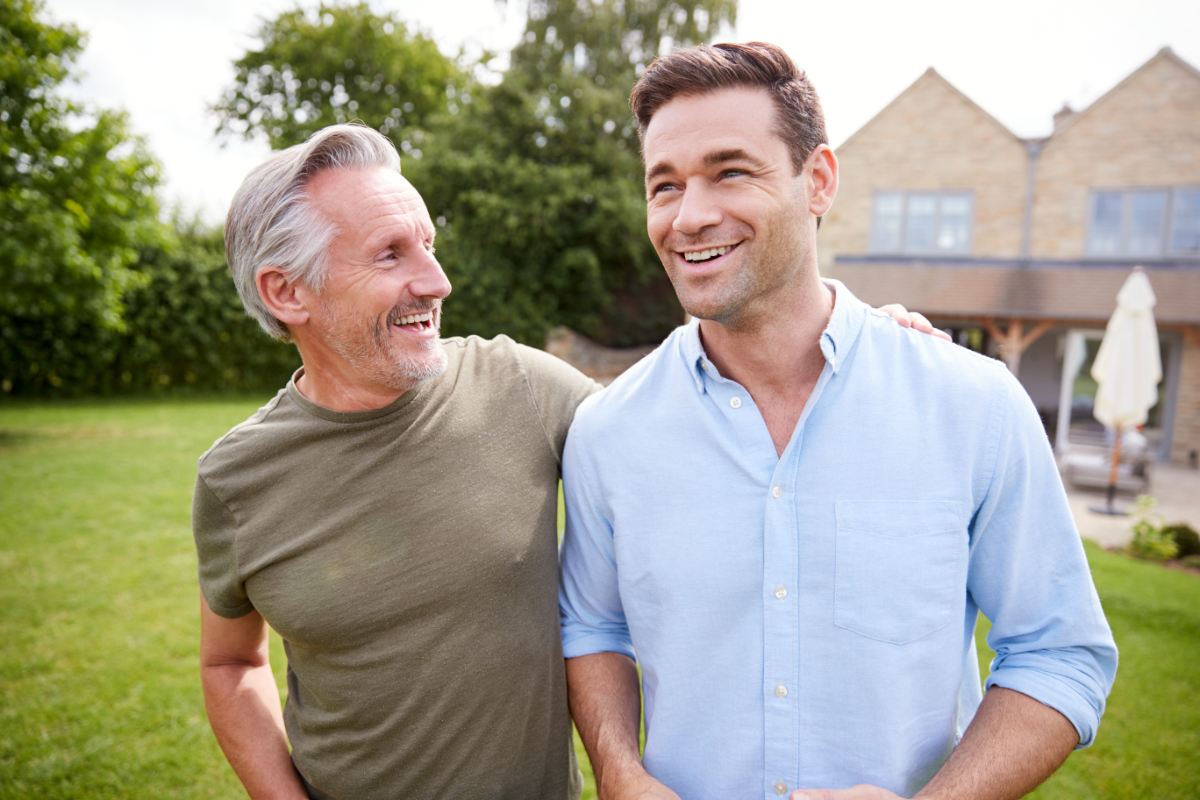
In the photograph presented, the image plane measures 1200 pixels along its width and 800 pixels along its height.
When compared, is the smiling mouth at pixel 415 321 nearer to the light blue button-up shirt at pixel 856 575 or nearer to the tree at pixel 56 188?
the light blue button-up shirt at pixel 856 575

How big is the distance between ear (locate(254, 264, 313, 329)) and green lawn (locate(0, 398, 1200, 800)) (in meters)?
3.06

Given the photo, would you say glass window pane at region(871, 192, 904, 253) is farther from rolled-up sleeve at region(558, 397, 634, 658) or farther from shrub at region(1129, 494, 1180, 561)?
rolled-up sleeve at region(558, 397, 634, 658)

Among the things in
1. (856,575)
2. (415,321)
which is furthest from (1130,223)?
(415,321)

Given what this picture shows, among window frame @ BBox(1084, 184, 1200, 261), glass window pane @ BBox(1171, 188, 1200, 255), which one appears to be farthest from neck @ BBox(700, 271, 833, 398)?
glass window pane @ BBox(1171, 188, 1200, 255)

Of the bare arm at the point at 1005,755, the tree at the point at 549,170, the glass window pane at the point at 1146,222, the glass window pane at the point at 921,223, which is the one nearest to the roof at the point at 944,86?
the glass window pane at the point at 921,223

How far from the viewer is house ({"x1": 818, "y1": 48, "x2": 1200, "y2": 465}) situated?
45.4 ft

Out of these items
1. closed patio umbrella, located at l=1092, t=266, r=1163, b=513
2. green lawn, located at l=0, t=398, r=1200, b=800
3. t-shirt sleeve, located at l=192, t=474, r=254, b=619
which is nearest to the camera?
t-shirt sleeve, located at l=192, t=474, r=254, b=619

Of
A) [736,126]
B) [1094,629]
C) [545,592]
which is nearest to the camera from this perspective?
[1094,629]

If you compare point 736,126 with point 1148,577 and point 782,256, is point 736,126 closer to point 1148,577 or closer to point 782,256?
point 782,256

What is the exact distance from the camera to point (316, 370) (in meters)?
1.98

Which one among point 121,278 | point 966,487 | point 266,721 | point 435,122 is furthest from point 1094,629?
point 435,122

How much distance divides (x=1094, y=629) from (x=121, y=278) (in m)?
14.5

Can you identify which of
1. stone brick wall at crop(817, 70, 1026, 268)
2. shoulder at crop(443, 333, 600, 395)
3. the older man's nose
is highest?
stone brick wall at crop(817, 70, 1026, 268)

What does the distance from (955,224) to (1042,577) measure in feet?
53.8
